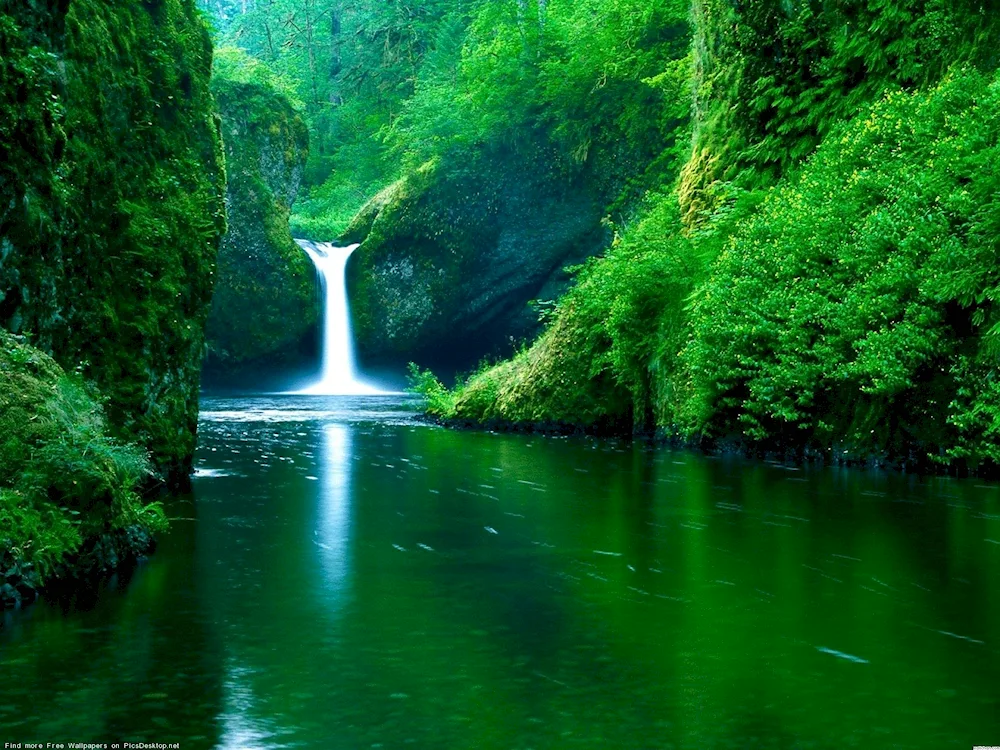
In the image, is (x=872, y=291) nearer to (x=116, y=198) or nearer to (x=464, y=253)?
(x=116, y=198)

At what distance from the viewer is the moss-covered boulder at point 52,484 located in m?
8.96

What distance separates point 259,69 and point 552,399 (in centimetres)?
2467

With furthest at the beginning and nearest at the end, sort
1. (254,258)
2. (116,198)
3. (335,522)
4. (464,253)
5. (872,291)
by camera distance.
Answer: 1. (254,258)
2. (464,253)
3. (872,291)
4. (116,198)
5. (335,522)

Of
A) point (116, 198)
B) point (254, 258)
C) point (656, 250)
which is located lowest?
point (116, 198)

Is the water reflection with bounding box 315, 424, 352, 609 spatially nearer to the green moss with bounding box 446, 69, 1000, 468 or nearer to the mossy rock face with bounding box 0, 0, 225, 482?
the mossy rock face with bounding box 0, 0, 225, 482

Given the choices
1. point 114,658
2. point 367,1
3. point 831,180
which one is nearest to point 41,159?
point 114,658

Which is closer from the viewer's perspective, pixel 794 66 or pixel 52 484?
pixel 52 484

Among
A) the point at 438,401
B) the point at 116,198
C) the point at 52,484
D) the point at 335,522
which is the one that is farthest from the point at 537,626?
the point at 438,401

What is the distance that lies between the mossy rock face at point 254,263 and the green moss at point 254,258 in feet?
0.11

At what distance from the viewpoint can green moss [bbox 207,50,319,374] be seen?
4288 cm

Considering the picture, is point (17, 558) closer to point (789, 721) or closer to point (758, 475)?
point (789, 721)

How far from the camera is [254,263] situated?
4312 cm

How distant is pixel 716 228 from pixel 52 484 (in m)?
14.8

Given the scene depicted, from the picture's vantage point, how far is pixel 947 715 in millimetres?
6492
